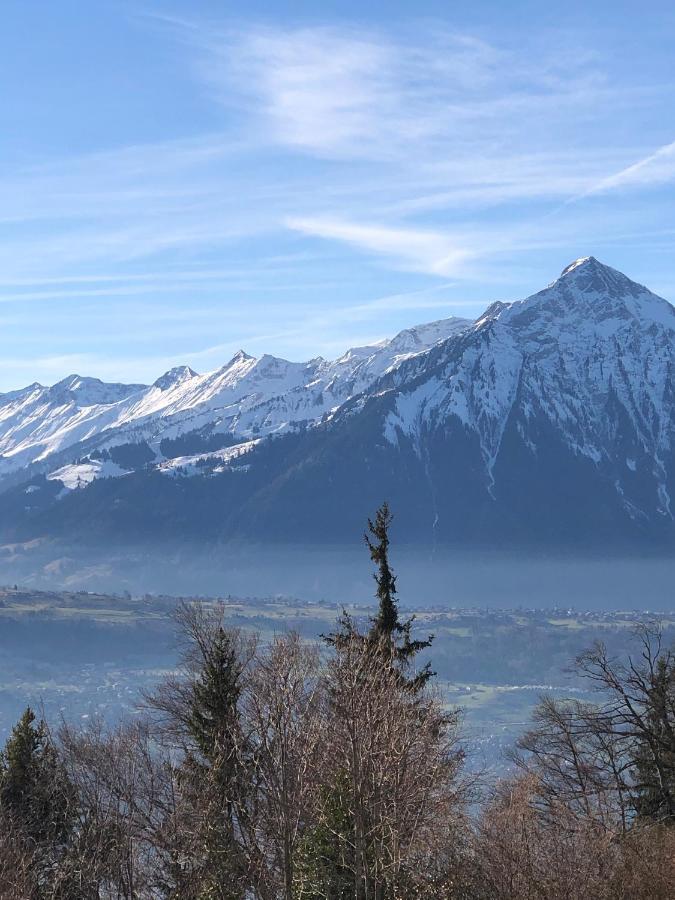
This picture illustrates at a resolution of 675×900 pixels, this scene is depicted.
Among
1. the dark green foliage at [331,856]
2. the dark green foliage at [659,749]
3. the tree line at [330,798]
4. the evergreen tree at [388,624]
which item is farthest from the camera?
the evergreen tree at [388,624]

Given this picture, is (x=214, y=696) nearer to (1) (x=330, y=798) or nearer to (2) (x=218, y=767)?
(2) (x=218, y=767)

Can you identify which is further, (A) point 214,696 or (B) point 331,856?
(A) point 214,696

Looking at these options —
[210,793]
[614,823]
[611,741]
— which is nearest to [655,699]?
[611,741]

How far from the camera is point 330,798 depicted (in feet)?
117

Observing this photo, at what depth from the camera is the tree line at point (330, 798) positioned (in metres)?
34.2

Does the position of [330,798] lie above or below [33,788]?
above

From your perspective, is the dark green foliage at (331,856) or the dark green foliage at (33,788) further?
the dark green foliage at (33,788)

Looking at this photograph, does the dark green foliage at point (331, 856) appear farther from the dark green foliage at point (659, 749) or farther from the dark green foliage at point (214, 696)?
the dark green foliage at point (659, 749)

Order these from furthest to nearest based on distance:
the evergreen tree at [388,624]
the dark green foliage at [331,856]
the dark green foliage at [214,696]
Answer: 1. the evergreen tree at [388,624]
2. the dark green foliage at [214,696]
3. the dark green foliage at [331,856]

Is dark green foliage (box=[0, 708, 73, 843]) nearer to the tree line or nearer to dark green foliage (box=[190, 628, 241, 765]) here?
the tree line

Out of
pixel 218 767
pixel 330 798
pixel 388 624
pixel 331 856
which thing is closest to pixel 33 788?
pixel 218 767

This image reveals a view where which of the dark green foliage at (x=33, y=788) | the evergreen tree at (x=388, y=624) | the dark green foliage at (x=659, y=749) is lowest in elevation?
the dark green foliage at (x=33, y=788)

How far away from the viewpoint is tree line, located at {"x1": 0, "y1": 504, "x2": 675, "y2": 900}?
3425 centimetres

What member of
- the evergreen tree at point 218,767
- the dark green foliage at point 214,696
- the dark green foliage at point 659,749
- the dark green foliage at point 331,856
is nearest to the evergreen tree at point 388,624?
the dark green foliage at point 214,696
